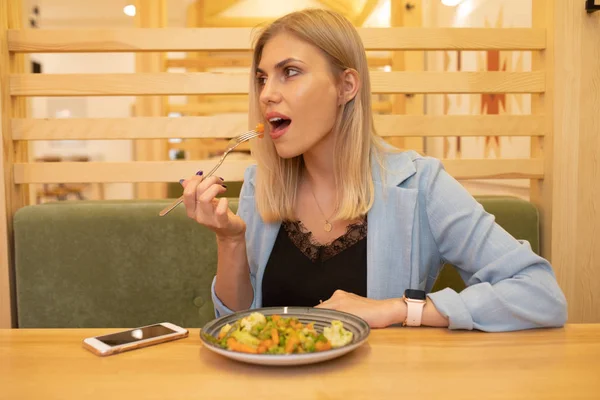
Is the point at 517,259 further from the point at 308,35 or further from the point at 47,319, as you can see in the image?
the point at 47,319

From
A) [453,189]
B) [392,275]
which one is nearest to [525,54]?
[453,189]

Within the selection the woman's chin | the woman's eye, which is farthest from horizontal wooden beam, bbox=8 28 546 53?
the woman's chin

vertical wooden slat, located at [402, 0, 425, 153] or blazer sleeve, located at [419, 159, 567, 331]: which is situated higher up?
vertical wooden slat, located at [402, 0, 425, 153]

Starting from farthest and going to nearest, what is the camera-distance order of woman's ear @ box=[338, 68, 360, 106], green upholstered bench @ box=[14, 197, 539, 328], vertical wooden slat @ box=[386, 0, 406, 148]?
vertical wooden slat @ box=[386, 0, 406, 148], green upholstered bench @ box=[14, 197, 539, 328], woman's ear @ box=[338, 68, 360, 106]

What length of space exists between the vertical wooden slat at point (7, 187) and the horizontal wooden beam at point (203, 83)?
0.05 metres

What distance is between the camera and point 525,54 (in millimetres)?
2291

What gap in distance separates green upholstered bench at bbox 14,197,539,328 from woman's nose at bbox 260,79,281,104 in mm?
524

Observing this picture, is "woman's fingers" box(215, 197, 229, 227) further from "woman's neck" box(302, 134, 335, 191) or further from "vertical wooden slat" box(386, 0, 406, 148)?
"vertical wooden slat" box(386, 0, 406, 148)

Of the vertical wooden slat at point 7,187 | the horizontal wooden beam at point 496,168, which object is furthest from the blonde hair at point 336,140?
the vertical wooden slat at point 7,187

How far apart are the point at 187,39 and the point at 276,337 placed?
1227 mm

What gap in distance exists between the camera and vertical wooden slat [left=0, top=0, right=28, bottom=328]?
5.85ft

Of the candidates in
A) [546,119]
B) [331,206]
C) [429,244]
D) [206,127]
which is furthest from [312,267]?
[546,119]

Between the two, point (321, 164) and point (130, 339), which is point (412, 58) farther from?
point (130, 339)

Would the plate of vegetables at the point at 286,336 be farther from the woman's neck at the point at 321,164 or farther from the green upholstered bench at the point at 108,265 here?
the green upholstered bench at the point at 108,265
